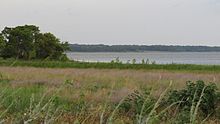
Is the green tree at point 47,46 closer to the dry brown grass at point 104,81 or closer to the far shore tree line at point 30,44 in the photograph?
the far shore tree line at point 30,44

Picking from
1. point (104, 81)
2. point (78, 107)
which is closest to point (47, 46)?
point (104, 81)

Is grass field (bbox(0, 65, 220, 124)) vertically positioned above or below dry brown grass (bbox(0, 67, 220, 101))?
above

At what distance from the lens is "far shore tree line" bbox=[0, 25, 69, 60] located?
4709 cm

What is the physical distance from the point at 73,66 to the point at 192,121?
118ft

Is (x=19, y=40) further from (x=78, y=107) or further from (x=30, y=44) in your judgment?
(x=78, y=107)

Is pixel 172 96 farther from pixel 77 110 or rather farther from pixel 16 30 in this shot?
pixel 16 30

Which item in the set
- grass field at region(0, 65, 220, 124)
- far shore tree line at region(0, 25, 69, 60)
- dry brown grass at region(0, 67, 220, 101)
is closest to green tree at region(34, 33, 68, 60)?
far shore tree line at region(0, 25, 69, 60)

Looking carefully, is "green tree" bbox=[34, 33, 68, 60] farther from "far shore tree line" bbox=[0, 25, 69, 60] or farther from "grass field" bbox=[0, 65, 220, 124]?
"grass field" bbox=[0, 65, 220, 124]

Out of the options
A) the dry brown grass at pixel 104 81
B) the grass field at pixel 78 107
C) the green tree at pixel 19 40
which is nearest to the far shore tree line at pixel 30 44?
the green tree at pixel 19 40

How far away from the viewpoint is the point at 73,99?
47.6 ft

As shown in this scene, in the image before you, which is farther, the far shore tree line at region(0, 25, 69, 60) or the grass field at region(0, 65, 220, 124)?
the far shore tree line at region(0, 25, 69, 60)

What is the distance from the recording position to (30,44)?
46625 millimetres

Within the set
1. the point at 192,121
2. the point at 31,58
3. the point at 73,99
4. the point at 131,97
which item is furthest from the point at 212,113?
the point at 31,58

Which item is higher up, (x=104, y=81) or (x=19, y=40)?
(x=19, y=40)
